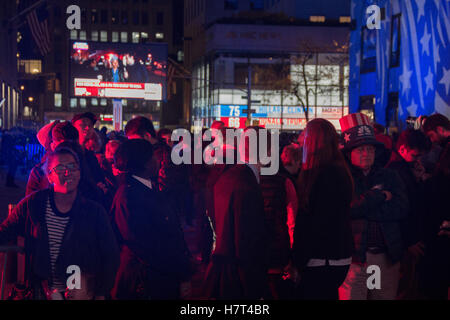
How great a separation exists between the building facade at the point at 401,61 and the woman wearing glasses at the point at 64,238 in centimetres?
2166

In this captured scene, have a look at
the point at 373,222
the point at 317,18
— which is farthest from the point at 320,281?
the point at 317,18

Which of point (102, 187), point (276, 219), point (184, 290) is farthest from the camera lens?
point (102, 187)

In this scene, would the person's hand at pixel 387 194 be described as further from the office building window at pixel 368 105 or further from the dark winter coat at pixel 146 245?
the office building window at pixel 368 105

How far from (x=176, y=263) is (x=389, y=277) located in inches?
76.6

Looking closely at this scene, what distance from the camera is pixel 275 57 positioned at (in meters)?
73.2

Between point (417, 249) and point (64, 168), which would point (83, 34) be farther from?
point (64, 168)

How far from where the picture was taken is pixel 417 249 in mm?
5973

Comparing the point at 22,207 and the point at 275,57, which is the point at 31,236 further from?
the point at 275,57

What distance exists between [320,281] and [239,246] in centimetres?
64

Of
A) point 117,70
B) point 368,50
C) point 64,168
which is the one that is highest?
point 368,50

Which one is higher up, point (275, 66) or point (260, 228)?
point (275, 66)

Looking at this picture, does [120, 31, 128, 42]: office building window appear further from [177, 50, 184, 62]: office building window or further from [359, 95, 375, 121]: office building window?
[359, 95, 375, 121]: office building window

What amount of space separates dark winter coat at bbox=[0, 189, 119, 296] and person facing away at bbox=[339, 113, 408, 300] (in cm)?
203

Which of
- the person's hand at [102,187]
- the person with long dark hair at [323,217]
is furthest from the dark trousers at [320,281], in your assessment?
the person's hand at [102,187]
